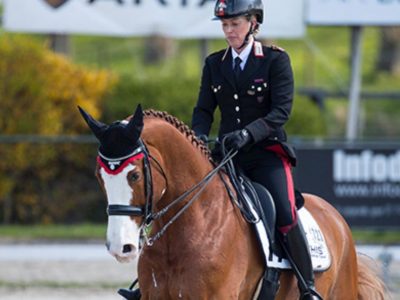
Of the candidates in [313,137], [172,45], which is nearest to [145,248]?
[313,137]

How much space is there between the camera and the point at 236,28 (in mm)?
7348

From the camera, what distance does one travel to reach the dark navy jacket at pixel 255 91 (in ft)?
24.4

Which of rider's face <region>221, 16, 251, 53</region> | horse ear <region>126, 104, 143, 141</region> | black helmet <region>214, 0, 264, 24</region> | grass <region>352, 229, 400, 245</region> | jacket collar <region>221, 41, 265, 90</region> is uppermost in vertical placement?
black helmet <region>214, 0, 264, 24</region>

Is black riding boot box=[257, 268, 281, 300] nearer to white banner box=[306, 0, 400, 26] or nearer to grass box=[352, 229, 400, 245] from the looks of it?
grass box=[352, 229, 400, 245]

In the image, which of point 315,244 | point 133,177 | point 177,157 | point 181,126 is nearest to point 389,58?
point 315,244

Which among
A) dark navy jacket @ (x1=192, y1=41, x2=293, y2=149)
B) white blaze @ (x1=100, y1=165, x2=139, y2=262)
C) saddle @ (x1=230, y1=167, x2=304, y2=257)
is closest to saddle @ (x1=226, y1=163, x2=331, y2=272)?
saddle @ (x1=230, y1=167, x2=304, y2=257)

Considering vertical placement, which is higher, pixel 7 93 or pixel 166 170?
pixel 166 170

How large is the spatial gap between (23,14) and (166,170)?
12813 millimetres

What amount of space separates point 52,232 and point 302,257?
415 inches

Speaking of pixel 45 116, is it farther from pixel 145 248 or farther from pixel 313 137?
pixel 145 248

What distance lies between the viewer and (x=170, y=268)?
6879 millimetres

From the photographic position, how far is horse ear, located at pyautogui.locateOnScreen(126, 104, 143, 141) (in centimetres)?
641

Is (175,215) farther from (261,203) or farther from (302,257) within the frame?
(302,257)

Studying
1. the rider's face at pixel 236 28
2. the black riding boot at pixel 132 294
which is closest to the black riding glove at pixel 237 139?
the rider's face at pixel 236 28
